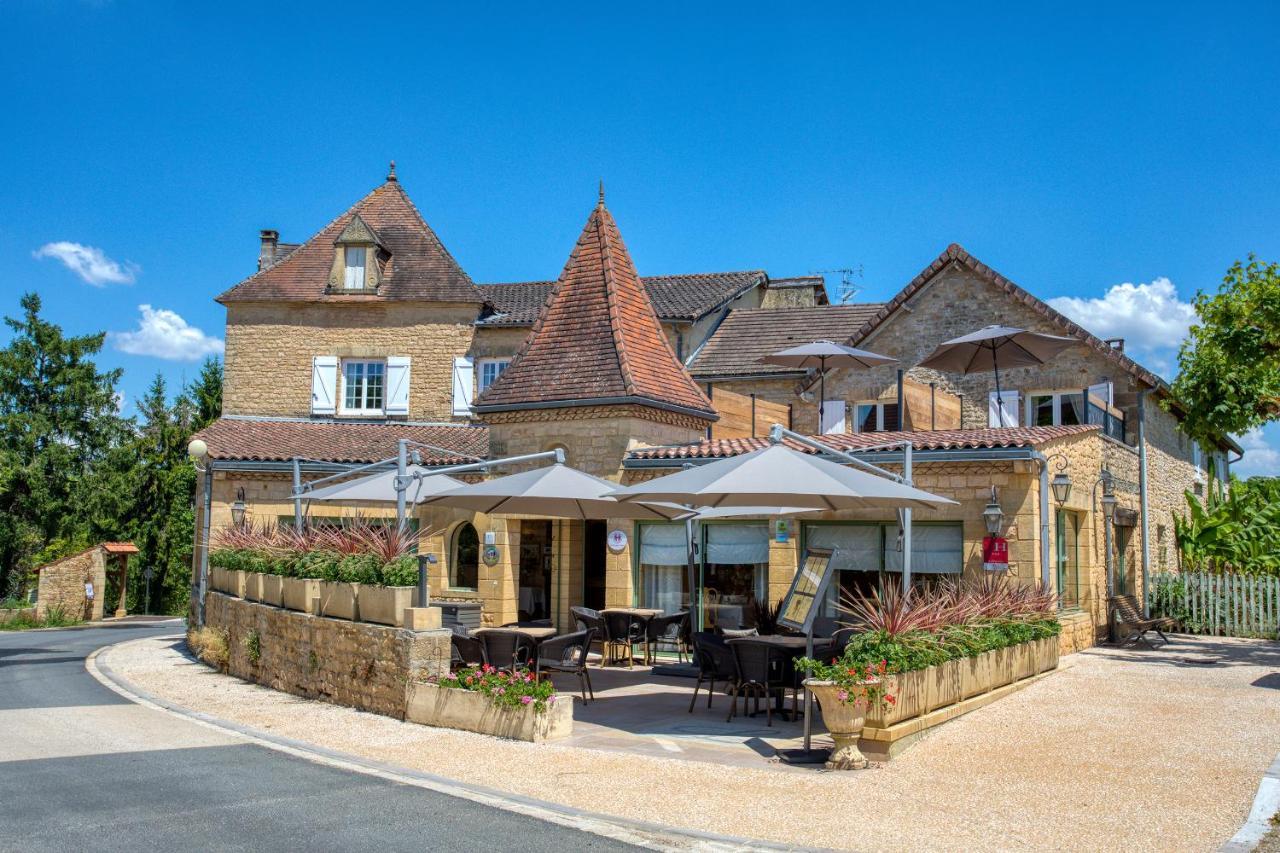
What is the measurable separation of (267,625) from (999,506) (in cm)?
981

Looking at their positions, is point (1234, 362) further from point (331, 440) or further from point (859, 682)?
point (331, 440)

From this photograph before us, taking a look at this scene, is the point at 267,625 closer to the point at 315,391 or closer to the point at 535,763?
the point at 535,763

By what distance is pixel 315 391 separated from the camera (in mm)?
27234

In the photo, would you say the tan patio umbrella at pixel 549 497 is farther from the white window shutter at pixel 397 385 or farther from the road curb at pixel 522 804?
the white window shutter at pixel 397 385

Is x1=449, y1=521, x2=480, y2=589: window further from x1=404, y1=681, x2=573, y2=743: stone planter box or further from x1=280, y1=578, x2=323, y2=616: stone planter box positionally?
x1=404, y1=681, x2=573, y2=743: stone planter box

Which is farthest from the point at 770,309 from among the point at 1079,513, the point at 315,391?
the point at 1079,513

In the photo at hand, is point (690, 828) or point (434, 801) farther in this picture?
point (434, 801)

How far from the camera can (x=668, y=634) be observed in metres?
16.5

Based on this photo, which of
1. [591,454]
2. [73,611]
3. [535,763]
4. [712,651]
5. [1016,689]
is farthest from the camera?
[73,611]

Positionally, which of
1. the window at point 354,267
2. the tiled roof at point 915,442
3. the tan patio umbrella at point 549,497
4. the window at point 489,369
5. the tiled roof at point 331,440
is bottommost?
the tan patio umbrella at point 549,497

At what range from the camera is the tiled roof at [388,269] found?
27.9 meters

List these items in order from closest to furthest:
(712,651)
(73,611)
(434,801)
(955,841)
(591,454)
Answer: (955,841) → (434,801) → (712,651) → (591,454) → (73,611)

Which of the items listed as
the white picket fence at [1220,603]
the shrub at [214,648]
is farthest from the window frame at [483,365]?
the white picket fence at [1220,603]

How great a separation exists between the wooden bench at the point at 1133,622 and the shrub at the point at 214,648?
14.0 metres
